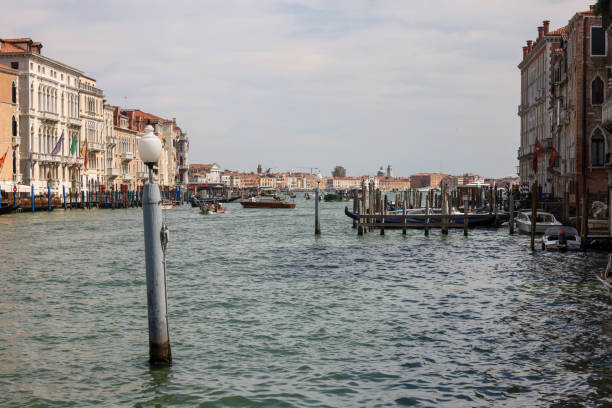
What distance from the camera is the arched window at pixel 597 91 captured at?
33.0 m

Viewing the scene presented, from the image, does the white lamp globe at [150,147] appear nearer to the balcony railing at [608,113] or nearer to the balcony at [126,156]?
the balcony railing at [608,113]

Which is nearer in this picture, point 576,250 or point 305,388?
point 305,388

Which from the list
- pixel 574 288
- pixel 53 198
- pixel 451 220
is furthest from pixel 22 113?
pixel 574 288

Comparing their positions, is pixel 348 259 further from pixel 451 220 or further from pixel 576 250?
pixel 451 220

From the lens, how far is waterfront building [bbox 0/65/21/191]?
173ft

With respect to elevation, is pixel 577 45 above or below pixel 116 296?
above

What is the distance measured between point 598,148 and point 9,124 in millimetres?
43290

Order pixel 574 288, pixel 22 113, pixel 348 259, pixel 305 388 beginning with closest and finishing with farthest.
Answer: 1. pixel 305 388
2. pixel 574 288
3. pixel 348 259
4. pixel 22 113

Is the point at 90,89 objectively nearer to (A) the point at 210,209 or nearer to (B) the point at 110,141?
(B) the point at 110,141

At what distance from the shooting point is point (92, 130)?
72438mm

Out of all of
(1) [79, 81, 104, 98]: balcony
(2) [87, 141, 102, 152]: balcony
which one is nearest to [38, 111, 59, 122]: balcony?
(1) [79, 81, 104, 98]: balcony

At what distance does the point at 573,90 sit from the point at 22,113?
43.7m

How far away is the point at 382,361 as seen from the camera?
9648 mm

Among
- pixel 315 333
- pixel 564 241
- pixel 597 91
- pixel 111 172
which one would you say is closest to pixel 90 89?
pixel 111 172
